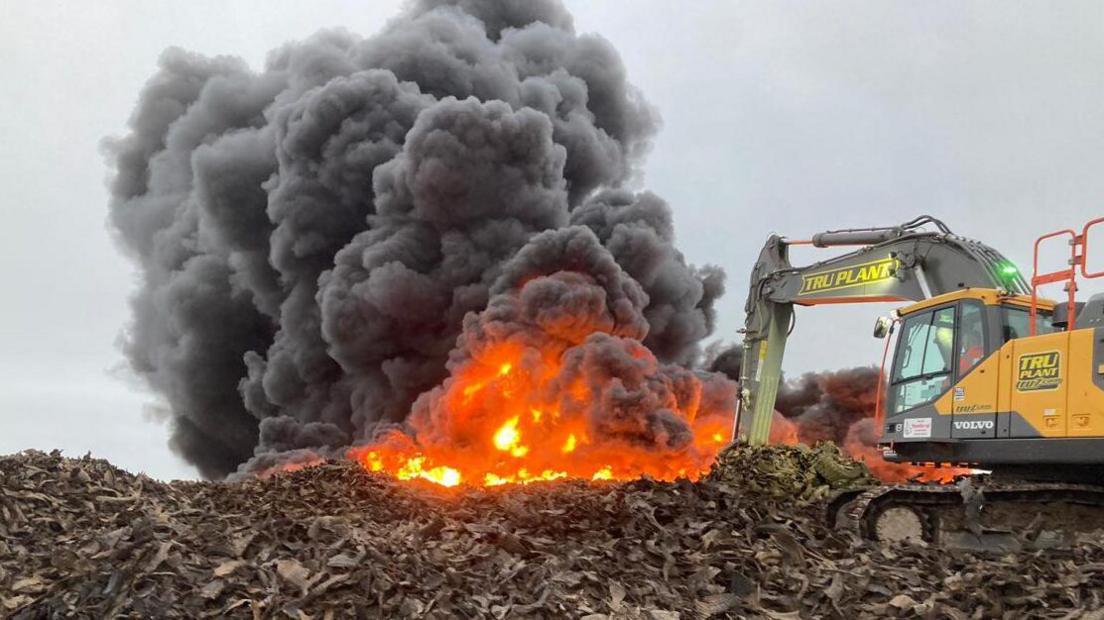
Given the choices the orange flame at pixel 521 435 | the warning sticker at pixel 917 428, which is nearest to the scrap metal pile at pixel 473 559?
the warning sticker at pixel 917 428

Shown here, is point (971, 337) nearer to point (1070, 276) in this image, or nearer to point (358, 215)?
point (1070, 276)

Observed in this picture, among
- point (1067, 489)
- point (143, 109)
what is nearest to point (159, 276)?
point (143, 109)

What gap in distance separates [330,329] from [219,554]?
21325mm

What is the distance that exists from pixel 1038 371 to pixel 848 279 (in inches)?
210

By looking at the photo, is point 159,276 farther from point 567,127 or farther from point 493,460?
point 493,460

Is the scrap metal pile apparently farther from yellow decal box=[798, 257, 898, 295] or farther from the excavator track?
yellow decal box=[798, 257, 898, 295]

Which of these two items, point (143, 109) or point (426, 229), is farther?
point (143, 109)

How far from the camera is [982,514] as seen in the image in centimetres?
1223

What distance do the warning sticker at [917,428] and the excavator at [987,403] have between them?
0.7 inches

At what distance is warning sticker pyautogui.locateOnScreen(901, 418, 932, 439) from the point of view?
13.5 m

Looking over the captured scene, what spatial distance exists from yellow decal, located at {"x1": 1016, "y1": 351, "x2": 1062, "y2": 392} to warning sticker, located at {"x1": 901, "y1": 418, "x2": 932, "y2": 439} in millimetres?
1507

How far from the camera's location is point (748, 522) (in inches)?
476

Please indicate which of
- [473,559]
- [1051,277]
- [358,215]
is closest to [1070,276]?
[1051,277]

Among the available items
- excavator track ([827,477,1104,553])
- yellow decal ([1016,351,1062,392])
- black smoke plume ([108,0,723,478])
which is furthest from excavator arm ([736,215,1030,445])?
black smoke plume ([108,0,723,478])
